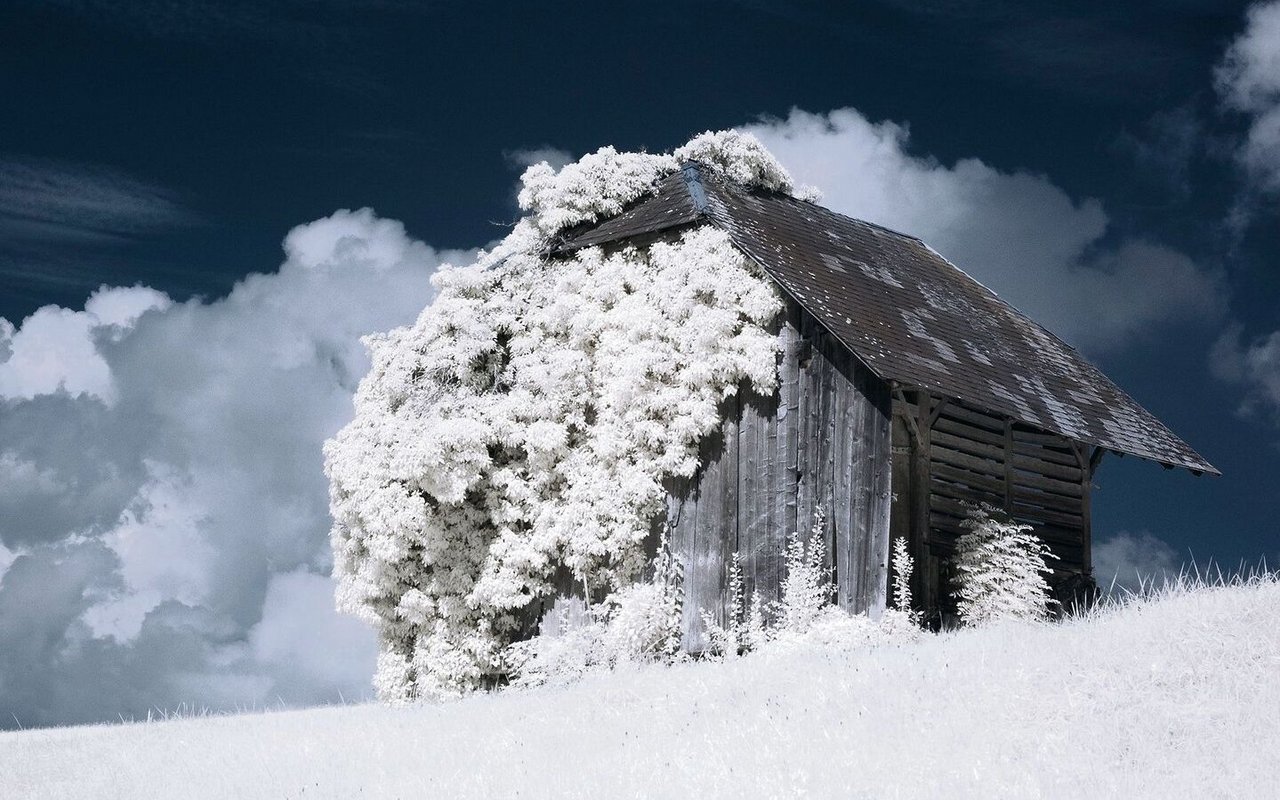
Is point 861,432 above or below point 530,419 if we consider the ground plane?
below

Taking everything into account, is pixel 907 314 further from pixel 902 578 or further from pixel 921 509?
pixel 902 578

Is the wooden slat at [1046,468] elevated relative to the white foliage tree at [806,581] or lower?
elevated

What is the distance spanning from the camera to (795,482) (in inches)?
701

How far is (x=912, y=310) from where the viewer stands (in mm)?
21141

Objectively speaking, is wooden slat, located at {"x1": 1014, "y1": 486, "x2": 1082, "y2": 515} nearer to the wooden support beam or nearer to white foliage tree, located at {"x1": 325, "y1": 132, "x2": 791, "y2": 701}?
the wooden support beam

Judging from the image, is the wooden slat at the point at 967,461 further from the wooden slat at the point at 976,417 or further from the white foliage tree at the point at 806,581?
the white foliage tree at the point at 806,581

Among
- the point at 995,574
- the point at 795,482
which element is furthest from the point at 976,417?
the point at 795,482

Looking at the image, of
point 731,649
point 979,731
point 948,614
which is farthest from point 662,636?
point 979,731

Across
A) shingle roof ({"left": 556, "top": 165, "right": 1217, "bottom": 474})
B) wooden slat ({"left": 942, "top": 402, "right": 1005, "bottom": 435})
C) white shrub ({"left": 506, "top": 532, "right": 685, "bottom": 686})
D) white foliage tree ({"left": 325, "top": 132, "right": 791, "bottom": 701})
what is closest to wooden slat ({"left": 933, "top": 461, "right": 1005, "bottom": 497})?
wooden slat ({"left": 942, "top": 402, "right": 1005, "bottom": 435})

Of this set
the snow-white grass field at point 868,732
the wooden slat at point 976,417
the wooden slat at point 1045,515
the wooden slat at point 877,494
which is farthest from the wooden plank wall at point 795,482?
the wooden slat at point 1045,515

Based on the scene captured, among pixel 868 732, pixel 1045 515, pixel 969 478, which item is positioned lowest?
pixel 868 732

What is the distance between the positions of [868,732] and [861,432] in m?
8.02

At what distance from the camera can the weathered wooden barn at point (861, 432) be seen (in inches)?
693

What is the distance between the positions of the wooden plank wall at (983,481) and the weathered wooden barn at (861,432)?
0.11 feet
